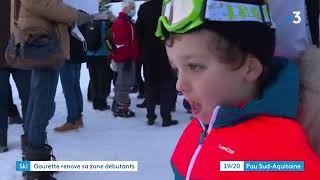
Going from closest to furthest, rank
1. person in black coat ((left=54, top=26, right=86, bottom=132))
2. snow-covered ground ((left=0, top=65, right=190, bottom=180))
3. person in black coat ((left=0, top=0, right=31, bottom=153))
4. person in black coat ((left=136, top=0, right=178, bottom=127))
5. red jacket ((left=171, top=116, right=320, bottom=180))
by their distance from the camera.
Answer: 1. red jacket ((left=171, top=116, right=320, bottom=180))
2. snow-covered ground ((left=0, top=65, right=190, bottom=180))
3. person in black coat ((left=0, top=0, right=31, bottom=153))
4. person in black coat ((left=54, top=26, right=86, bottom=132))
5. person in black coat ((left=136, top=0, right=178, bottom=127))

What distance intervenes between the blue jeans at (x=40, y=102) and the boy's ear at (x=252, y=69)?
227cm

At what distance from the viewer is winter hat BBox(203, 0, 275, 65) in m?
1.00

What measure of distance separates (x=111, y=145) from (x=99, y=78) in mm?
1936

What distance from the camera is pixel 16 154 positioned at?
3.91 meters

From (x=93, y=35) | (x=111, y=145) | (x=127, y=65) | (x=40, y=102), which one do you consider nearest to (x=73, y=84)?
(x=111, y=145)

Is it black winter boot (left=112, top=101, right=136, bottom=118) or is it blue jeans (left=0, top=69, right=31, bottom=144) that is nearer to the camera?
blue jeans (left=0, top=69, right=31, bottom=144)

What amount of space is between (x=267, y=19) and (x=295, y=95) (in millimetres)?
190

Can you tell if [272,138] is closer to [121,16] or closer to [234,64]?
[234,64]

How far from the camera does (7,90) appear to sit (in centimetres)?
391

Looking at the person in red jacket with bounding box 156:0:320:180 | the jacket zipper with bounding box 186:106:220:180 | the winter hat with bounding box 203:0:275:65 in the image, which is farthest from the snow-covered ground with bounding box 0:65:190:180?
the winter hat with bounding box 203:0:275:65

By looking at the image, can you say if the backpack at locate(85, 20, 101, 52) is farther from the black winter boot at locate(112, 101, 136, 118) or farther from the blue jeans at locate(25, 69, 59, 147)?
the blue jeans at locate(25, 69, 59, 147)

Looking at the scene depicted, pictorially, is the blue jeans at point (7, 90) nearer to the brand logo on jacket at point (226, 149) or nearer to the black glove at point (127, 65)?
the black glove at point (127, 65)

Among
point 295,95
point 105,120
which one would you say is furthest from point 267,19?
point 105,120

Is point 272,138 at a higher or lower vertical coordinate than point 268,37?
lower
